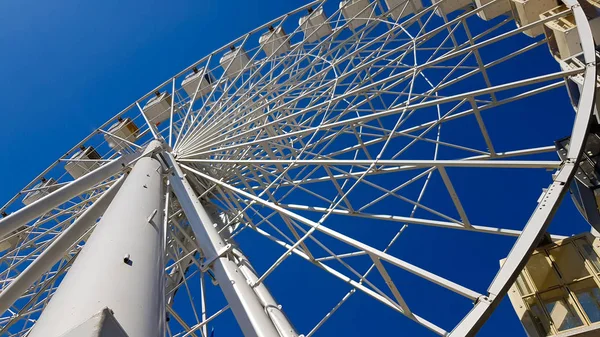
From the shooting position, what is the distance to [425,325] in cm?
636

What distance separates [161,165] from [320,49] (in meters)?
8.41

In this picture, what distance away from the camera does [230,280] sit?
709 cm

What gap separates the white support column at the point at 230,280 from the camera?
643 cm

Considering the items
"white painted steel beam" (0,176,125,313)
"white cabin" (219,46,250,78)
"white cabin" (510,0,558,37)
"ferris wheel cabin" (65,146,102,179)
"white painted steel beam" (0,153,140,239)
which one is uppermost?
"white cabin" (219,46,250,78)

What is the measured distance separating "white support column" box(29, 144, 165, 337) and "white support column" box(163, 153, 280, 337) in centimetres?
123

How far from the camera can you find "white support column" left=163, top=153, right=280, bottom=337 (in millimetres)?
6426

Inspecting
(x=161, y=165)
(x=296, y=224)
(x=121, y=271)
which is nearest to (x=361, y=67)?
(x=296, y=224)

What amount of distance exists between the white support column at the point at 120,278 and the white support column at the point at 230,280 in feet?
4.05

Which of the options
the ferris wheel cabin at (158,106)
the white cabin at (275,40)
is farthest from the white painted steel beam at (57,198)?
the ferris wheel cabin at (158,106)

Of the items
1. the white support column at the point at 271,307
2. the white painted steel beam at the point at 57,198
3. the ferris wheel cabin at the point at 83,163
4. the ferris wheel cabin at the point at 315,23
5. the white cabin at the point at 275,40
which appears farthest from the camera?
the ferris wheel cabin at the point at 83,163

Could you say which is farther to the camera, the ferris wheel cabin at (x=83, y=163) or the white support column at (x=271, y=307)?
the ferris wheel cabin at (x=83, y=163)

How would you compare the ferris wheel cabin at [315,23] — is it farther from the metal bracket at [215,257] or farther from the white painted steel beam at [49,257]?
the metal bracket at [215,257]

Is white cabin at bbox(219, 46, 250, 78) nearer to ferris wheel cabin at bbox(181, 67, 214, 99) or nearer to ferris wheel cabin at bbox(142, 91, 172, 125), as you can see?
ferris wheel cabin at bbox(181, 67, 214, 99)

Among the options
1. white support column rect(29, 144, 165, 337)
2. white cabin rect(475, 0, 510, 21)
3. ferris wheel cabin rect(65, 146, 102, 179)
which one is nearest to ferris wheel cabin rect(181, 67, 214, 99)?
ferris wheel cabin rect(65, 146, 102, 179)
